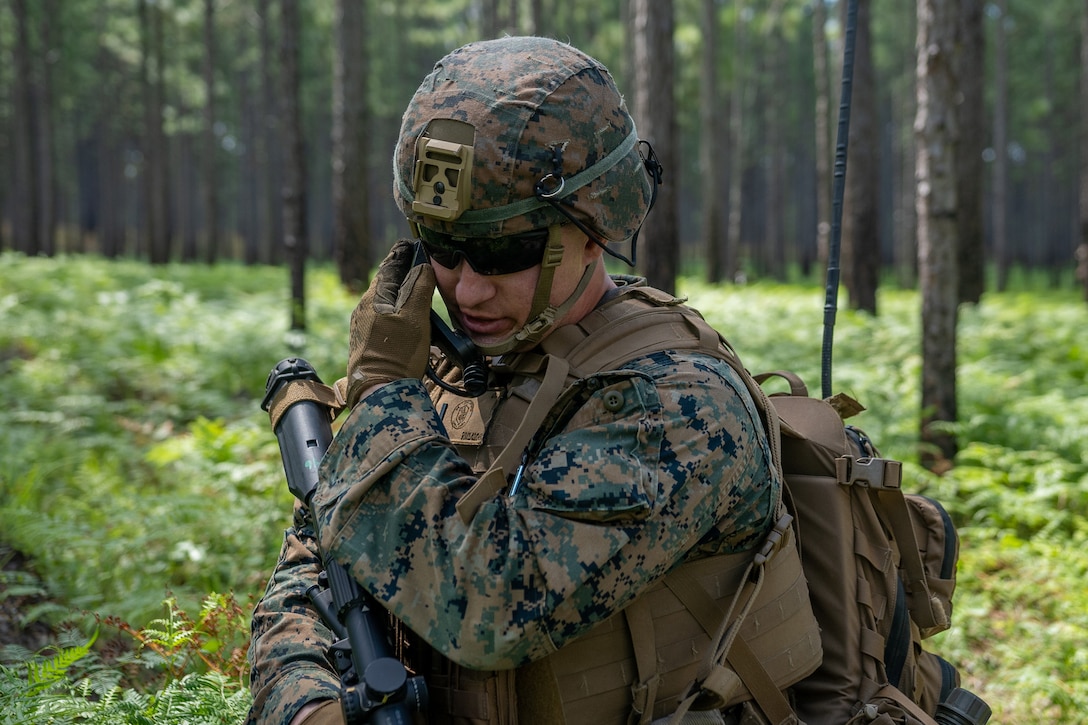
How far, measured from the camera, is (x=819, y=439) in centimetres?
205

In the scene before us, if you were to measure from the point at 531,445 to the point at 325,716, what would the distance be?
2.23ft

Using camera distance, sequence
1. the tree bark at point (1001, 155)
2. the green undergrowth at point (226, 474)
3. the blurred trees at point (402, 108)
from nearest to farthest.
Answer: the green undergrowth at point (226, 474)
the blurred trees at point (402, 108)
the tree bark at point (1001, 155)

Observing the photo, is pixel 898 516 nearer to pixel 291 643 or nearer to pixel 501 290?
pixel 501 290

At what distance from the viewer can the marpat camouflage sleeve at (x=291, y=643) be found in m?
1.87

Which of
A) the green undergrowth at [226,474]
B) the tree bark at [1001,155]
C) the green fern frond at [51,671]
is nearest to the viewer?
the green fern frond at [51,671]

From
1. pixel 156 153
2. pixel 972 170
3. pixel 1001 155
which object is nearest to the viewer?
pixel 972 170

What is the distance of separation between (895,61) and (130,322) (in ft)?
120

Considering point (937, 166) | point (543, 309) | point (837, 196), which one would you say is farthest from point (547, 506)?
point (937, 166)

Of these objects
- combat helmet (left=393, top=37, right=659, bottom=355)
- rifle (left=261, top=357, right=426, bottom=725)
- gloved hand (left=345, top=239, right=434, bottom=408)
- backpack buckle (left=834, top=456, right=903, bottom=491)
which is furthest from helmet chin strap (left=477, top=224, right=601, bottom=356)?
backpack buckle (left=834, top=456, right=903, bottom=491)

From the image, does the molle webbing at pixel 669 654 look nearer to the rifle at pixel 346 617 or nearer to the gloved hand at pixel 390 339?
the rifle at pixel 346 617

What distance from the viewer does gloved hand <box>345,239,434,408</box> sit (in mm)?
1758

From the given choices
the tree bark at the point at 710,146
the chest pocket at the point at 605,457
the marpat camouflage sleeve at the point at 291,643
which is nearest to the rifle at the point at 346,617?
the marpat camouflage sleeve at the point at 291,643

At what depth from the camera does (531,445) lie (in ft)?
5.65

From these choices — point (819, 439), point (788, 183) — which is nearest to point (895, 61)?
point (788, 183)
